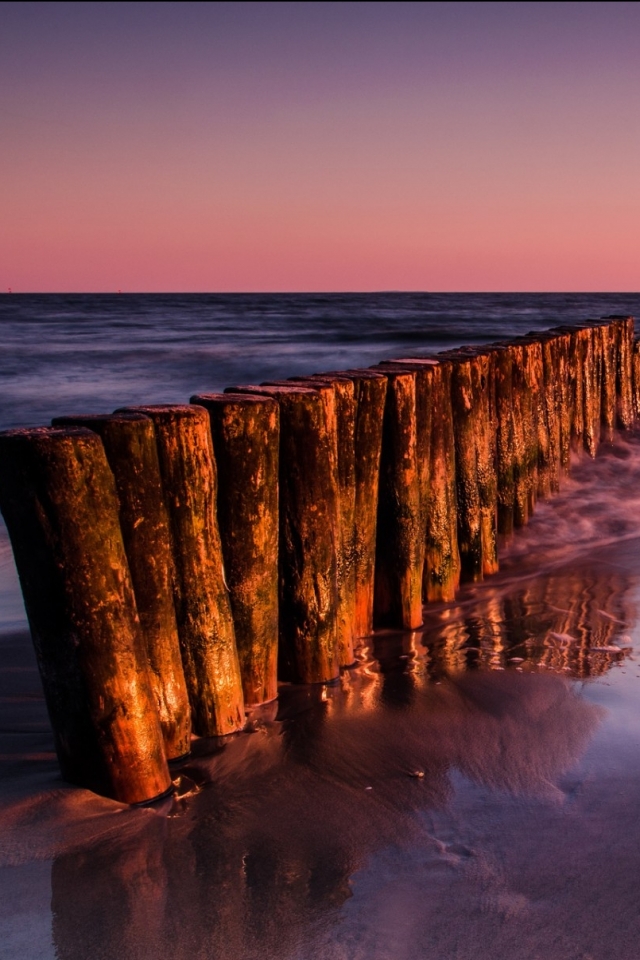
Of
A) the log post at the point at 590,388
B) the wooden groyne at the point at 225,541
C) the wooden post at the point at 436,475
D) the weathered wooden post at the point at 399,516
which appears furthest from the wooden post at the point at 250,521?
the log post at the point at 590,388

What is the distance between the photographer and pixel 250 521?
3.31m

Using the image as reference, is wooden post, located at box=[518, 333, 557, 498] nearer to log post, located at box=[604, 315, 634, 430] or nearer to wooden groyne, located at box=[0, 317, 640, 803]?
wooden groyne, located at box=[0, 317, 640, 803]

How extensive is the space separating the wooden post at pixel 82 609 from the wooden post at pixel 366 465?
146 centimetres

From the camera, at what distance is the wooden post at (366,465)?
399 cm

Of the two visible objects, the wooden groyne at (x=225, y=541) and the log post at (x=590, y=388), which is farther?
the log post at (x=590, y=388)

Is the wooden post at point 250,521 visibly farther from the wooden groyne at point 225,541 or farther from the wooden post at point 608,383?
the wooden post at point 608,383

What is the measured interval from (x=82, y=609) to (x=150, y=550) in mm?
336

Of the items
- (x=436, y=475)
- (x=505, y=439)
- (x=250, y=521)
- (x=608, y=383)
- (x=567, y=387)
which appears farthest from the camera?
(x=608, y=383)

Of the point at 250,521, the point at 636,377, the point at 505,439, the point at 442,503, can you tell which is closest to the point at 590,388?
the point at 636,377

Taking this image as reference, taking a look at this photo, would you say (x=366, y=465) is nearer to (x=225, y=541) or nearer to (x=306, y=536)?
(x=306, y=536)

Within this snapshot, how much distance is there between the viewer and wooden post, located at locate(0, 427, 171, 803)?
2.56m

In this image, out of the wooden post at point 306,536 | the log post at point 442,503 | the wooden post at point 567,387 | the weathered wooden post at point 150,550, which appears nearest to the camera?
the weathered wooden post at point 150,550

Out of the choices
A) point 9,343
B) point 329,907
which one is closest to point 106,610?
point 329,907

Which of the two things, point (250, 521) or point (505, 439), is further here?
point (505, 439)
